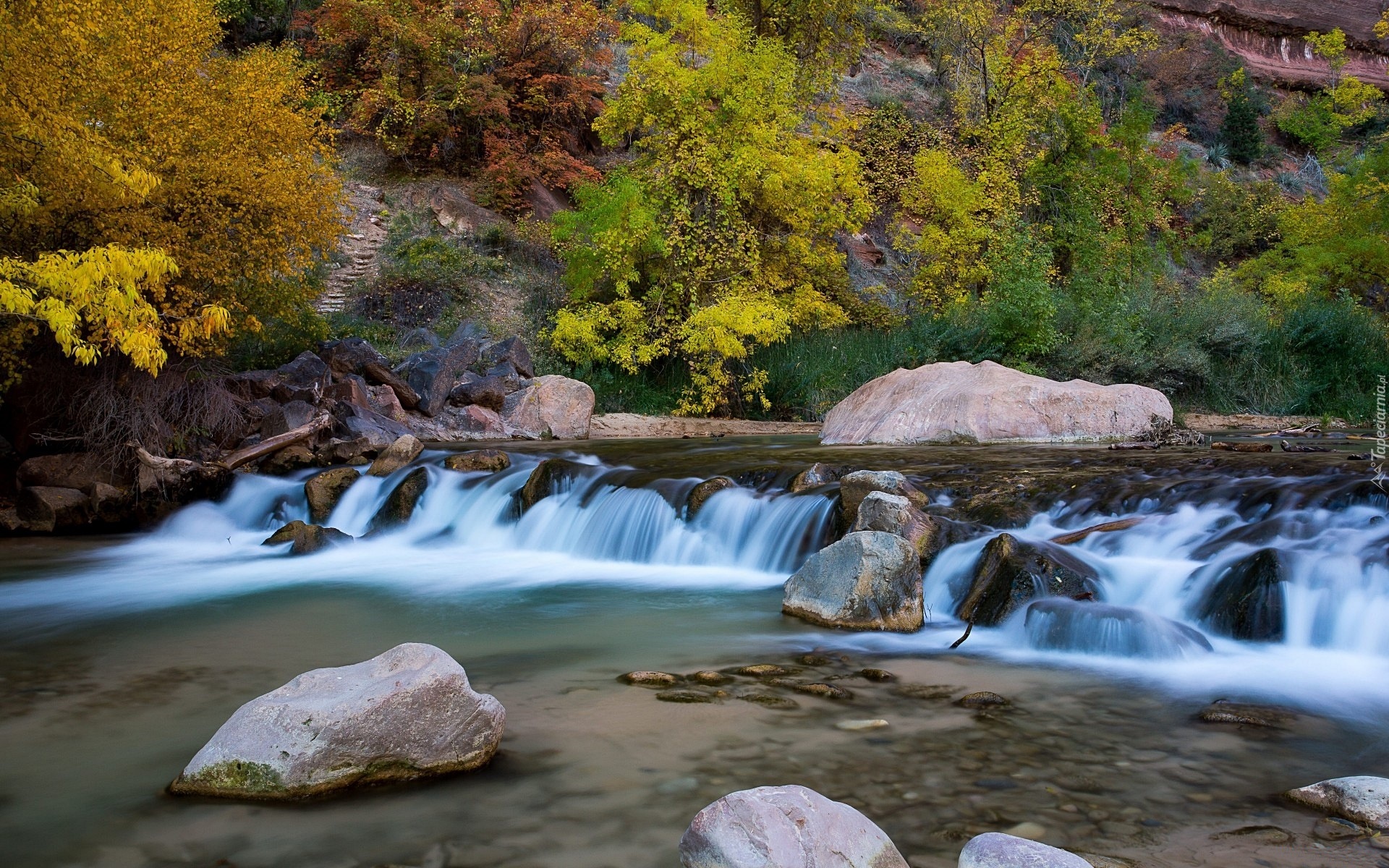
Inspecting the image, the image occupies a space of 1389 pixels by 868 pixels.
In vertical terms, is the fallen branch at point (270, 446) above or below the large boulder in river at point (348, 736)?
above

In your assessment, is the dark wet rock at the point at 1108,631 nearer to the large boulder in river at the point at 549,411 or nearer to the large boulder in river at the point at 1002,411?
the large boulder in river at the point at 1002,411

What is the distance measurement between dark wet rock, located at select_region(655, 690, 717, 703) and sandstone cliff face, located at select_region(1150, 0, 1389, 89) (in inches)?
2168

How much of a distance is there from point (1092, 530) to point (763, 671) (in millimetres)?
3298

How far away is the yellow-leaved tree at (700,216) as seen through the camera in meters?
16.6

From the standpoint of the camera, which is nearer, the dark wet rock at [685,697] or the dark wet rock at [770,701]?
the dark wet rock at [770,701]

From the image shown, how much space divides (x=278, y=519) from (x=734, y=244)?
376 inches

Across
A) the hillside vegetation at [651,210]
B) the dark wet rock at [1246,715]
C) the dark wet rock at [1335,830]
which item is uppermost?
the hillside vegetation at [651,210]

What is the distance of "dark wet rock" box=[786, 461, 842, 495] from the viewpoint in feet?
28.2

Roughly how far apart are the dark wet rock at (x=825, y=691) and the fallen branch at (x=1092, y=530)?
3031mm

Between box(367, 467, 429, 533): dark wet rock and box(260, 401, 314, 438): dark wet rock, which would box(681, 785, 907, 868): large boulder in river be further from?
box(260, 401, 314, 438): dark wet rock

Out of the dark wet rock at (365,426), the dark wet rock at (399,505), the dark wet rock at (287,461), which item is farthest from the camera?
the dark wet rock at (365,426)

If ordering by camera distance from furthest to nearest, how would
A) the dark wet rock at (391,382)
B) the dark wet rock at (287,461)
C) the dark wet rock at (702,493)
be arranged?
the dark wet rock at (391,382), the dark wet rock at (287,461), the dark wet rock at (702,493)

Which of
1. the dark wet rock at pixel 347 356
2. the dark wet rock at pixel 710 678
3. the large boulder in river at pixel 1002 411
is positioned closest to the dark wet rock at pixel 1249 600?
the dark wet rock at pixel 710 678

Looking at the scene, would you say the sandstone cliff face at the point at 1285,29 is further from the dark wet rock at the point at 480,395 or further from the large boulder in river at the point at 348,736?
the large boulder in river at the point at 348,736
